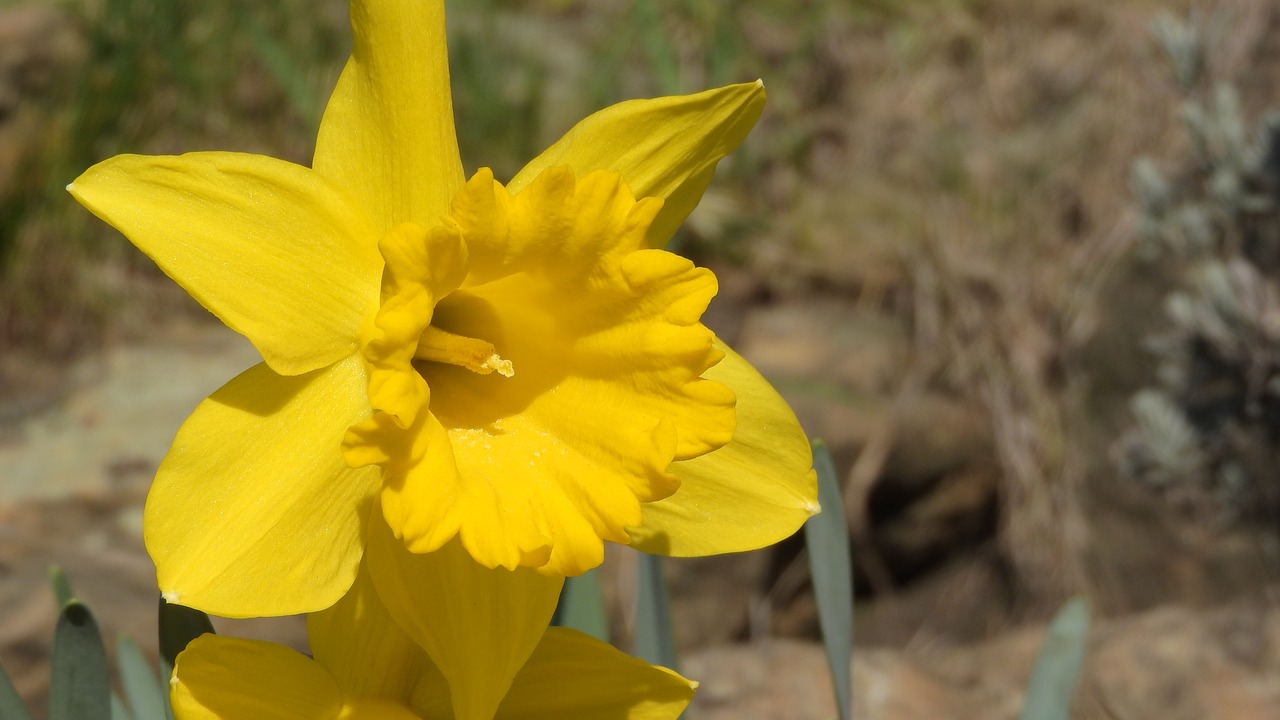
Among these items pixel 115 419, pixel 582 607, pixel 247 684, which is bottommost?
pixel 115 419

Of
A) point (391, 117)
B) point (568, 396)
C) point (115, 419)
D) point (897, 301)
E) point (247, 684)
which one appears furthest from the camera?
point (897, 301)

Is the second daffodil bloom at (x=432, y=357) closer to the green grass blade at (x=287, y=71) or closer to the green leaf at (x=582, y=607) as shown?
the green leaf at (x=582, y=607)

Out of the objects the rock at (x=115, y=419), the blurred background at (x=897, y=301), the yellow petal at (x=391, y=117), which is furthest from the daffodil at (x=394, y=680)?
the rock at (x=115, y=419)

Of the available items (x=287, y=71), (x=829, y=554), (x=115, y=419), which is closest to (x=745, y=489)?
(x=829, y=554)

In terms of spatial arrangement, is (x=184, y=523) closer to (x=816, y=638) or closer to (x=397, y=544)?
(x=397, y=544)

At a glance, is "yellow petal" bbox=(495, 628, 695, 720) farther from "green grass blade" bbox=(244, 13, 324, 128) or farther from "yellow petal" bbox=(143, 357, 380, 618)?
"green grass blade" bbox=(244, 13, 324, 128)

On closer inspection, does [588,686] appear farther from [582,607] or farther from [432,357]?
[432,357]

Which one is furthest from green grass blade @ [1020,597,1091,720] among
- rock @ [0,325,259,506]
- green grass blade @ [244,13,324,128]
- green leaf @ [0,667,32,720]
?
green grass blade @ [244,13,324,128]
